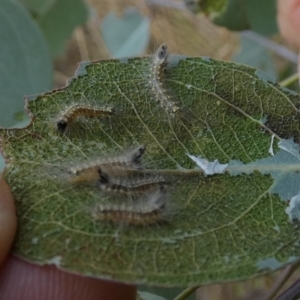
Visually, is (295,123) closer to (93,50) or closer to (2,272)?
(2,272)

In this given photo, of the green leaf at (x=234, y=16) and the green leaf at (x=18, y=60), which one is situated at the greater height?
the green leaf at (x=234, y=16)

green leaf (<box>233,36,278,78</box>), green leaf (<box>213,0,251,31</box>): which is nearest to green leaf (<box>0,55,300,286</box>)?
green leaf (<box>213,0,251,31</box>)

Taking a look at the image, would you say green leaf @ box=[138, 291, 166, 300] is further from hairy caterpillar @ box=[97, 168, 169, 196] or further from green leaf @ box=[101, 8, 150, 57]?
green leaf @ box=[101, 8, 150, 57]

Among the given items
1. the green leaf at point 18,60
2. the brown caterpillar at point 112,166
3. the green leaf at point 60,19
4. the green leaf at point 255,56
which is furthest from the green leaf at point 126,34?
the brown caterpillar at point 112,166

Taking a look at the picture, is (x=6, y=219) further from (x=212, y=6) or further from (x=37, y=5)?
(x=37, y=5)

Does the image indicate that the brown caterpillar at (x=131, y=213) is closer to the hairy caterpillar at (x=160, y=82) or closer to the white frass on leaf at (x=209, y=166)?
the white frass on leaf at (x=209, y=166)

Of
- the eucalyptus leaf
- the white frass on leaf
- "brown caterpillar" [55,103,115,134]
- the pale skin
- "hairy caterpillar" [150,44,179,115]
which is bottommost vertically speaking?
the pale skin

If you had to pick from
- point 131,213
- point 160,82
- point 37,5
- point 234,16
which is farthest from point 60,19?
point 131,213
